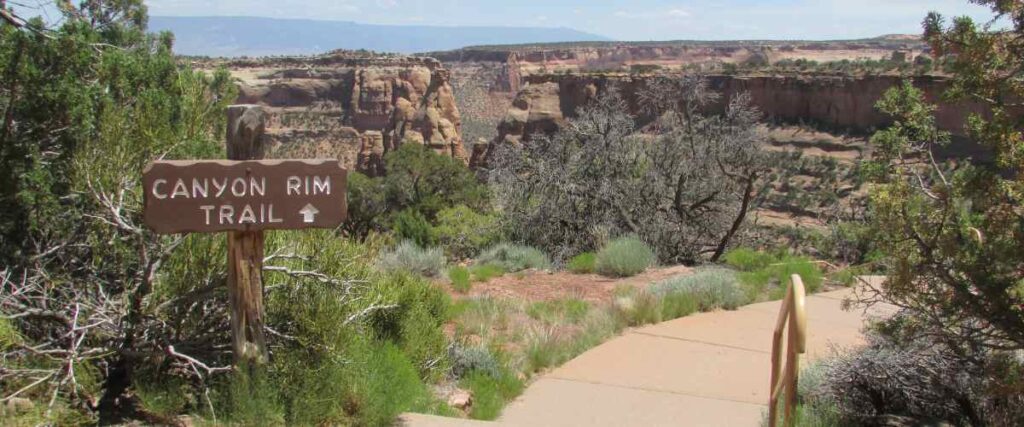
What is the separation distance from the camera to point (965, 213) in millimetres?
5641

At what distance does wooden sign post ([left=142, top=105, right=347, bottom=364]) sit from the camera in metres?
4.55

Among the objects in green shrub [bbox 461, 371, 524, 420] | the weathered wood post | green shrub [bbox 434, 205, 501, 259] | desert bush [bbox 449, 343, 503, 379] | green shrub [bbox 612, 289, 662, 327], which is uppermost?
the weathered wood post

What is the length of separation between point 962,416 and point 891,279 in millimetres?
898

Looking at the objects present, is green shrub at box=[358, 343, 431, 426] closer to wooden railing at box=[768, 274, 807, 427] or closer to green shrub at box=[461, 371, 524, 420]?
green shrub at box=[461, 371, 524, 420]

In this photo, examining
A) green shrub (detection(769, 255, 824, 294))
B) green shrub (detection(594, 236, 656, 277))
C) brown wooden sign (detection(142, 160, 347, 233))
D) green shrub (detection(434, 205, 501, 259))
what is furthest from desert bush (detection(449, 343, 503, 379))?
green shrub (detection(434, 205, 501, 259))

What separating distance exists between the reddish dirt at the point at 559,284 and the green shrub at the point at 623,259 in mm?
131

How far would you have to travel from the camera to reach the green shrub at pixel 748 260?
1241 centimetres

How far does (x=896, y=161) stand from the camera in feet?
19.6

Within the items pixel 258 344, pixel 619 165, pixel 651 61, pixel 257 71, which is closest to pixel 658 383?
pixel 258 344

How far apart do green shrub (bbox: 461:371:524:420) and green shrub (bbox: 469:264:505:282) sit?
4989 mm

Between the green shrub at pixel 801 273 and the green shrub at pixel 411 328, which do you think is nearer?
the green shrub at pixel 411 328

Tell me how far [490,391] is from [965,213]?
127 inches

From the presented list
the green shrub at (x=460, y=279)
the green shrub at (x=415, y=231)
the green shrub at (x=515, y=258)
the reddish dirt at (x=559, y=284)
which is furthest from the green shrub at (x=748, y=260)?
the green shrub at (x=415, y=231)

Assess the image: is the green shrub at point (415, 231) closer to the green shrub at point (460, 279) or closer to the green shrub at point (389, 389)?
the green shrub at point (460, 279)
